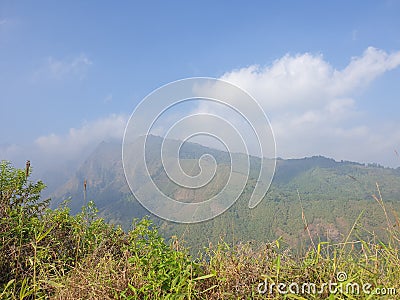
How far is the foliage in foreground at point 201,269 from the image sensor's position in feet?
7.60

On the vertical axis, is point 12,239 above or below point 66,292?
above

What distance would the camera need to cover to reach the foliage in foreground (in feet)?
7.60

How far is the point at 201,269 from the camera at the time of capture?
103 inches

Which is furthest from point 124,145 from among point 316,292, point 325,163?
point 325,163

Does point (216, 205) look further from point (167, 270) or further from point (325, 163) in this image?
point (325, 163)

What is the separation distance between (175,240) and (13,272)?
4.62ft

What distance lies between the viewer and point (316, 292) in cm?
227

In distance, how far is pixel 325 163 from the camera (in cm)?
16262

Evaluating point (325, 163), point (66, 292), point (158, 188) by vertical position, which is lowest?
point (66, 292)

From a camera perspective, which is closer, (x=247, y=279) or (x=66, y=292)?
(x=247, y=279)

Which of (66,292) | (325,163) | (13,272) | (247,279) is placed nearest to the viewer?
(247,279)

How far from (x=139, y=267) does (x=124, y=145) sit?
5.71 ft

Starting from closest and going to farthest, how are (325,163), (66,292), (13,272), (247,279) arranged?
(247,279), (66,292), (13,272), (325,163)

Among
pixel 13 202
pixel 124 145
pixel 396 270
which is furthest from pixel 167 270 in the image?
pixel 13 202
